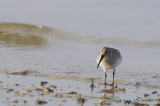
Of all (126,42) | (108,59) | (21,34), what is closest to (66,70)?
(108,59)

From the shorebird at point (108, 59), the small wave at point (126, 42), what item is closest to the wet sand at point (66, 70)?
the small wave at point (126, 42)

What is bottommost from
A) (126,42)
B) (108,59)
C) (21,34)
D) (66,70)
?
(66,70)

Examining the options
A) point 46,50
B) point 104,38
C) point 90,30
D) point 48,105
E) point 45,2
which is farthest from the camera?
point 45,2

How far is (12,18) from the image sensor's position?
1535 cm

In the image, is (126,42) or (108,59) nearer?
(108,59)

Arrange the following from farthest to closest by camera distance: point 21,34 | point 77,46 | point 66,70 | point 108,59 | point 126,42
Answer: point 21,34, point 126,42, point 77,46, point 66,70, point 108,59

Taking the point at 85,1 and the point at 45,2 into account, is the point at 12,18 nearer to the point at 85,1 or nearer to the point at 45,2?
the point at 45,2

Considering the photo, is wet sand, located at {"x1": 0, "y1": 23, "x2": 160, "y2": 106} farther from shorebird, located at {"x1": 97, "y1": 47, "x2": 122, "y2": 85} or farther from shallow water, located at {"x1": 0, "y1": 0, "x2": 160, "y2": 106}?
shorebird, located at {"x1": 97, "y1": 47, "x2": 122, "y2": 85}

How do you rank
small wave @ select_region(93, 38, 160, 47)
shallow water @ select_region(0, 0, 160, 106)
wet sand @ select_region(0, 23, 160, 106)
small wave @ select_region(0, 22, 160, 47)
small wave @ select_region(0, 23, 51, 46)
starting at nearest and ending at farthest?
wet sand @ select_region(0, 23, 160, 106)
shallow water @ select_region(0, 0, 160, 106)
small wave @ select_region(93, 38, 160, 47)
small wave @ select_region(0, 22, 160, 47)
small wave @ select_region(0, 23, 51, 46)

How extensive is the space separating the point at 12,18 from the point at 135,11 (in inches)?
185

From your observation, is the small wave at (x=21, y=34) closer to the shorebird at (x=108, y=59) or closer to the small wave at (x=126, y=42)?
the small wave at (x=126, y=42)

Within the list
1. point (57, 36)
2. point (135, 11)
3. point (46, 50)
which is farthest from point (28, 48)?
point (135, 11)

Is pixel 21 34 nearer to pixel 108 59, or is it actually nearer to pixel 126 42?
pixel 126 42

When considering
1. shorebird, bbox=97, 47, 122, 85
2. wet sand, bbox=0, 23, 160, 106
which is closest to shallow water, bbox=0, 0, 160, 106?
wet sand, bbox=0, 23, 160, 106
